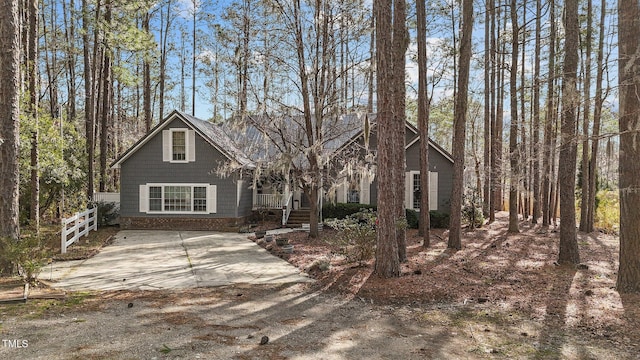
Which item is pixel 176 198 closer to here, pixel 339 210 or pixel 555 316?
pixel 339 210

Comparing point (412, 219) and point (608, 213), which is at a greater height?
point (608, 213)

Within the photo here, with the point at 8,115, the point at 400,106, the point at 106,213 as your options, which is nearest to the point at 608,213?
the point at 400,106

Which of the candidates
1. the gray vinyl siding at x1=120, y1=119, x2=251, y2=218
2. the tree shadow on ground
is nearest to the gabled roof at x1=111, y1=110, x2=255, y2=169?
the gray vinyl siding at x1=120, y1=119, x2=251, y2=218

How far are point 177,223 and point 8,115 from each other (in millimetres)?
10044

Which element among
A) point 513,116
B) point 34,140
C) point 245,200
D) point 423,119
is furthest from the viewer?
point 245,200

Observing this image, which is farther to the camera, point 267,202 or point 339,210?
point 267,202

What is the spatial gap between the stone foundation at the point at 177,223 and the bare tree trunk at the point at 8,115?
373 inches

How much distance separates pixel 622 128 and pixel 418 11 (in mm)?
6934

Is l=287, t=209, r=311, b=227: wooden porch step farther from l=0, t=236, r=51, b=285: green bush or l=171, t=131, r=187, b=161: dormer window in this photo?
l=0, t=236, r=51, b=285: green bush

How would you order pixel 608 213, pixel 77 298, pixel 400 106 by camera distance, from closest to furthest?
1. pixel 77 298
2. pixel 400 106
3. pixel 608 213

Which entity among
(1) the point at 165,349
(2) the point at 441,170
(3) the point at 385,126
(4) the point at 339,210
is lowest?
(1) the point at 165,349

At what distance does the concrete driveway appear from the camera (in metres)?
7.66

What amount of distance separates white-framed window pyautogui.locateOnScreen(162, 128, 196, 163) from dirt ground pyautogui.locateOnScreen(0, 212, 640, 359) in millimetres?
10407

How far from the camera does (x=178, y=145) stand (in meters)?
16.8
